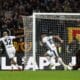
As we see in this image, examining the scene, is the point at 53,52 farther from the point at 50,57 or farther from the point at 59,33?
the point at 59,33

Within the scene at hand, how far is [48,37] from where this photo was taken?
12.7m

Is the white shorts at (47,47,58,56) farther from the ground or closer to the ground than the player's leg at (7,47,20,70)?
farther from the ground

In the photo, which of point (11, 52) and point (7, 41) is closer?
point (11, 52)

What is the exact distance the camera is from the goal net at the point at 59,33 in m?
12.5

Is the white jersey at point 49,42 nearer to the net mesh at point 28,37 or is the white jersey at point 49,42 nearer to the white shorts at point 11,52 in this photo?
the net mesh at point 28,37

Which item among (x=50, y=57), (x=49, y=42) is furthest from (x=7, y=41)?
(x=50, y=57)

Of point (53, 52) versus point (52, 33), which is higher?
point (52, 33)

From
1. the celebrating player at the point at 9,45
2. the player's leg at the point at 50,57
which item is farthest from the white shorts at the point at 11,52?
the player's leg at the point at 50,57

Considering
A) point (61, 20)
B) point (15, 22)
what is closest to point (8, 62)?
point (61, 20)

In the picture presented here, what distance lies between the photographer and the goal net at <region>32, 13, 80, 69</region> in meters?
12.5

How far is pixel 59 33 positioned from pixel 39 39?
624 mm

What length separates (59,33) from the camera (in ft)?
41.9

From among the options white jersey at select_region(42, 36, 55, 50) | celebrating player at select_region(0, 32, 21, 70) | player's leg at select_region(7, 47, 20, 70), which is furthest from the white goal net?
celebrating player at select_region(0, 32, 21, 70)

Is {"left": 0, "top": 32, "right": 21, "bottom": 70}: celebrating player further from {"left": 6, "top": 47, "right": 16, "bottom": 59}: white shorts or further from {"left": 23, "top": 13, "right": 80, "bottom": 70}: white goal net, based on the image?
{"left": 23, "top": 13, "right": 80, "bottom": 70}: white goal net
